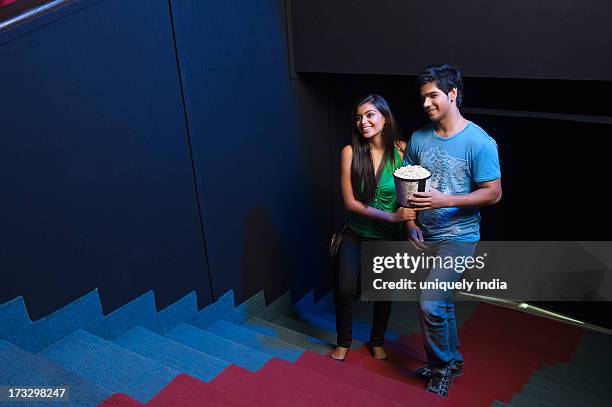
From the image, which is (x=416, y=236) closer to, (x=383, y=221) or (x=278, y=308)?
(x=383, y=221)

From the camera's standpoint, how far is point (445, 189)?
250 cm

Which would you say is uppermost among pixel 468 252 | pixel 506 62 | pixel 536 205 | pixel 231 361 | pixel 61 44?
pixel 61 44

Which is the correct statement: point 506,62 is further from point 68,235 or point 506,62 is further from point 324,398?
point 68,235

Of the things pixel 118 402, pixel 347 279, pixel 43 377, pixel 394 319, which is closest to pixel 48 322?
pixel 43 377

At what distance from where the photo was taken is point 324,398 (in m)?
2.29

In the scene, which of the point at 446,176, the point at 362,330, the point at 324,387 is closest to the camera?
Answer: the point at 324,387

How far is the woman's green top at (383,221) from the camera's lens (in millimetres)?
2693

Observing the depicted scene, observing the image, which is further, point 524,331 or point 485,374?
point 524,331

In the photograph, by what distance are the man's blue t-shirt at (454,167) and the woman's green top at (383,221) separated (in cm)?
11

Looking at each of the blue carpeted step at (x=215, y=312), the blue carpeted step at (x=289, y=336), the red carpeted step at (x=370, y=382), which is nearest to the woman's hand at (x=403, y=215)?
the red carpeted step at (x=370, y=382)

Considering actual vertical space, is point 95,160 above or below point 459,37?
below

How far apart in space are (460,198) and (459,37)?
2.88 ft

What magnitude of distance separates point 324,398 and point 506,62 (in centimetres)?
174

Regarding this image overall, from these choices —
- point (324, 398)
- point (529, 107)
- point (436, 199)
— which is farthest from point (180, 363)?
point (529, 107)
